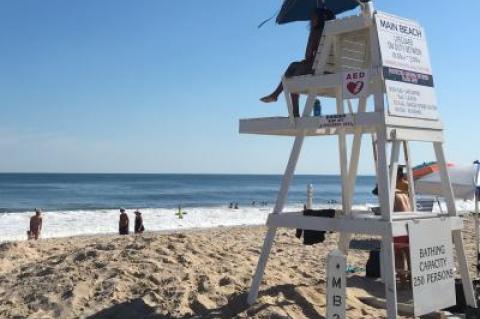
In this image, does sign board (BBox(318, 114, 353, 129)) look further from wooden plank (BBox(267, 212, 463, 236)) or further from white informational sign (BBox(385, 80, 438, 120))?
wooden plank (BBox(267, 212, 463, 236))

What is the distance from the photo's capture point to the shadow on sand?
19.7 ft

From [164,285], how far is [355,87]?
3.49 m

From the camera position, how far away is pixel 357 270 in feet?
A: 31.4

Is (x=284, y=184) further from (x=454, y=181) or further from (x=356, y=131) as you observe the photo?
(x=454, y=181)

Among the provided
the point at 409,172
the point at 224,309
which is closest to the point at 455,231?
the point at 409,172

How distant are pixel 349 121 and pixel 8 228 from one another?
2866 centimetres

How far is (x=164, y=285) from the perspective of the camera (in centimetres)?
703

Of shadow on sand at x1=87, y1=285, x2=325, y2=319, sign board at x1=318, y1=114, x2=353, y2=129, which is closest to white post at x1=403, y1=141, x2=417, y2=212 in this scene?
sign board at x1=318, y1=114, x2=353, y2=129

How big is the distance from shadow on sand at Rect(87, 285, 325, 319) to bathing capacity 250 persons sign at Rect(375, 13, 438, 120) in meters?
2.39

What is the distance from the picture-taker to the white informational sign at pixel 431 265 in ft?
18.1

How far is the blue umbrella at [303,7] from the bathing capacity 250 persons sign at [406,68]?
3.32 feet

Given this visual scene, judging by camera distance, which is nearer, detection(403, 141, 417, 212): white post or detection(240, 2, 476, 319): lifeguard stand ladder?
detection(240, 2, 476, 319): lifeguard stand ladder

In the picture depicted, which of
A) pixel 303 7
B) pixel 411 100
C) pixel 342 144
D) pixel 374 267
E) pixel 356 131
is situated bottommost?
pixel 374 267

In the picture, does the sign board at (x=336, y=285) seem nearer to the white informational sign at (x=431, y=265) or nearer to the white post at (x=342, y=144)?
the white informational sign at (x=431, y=265)
